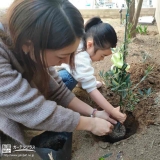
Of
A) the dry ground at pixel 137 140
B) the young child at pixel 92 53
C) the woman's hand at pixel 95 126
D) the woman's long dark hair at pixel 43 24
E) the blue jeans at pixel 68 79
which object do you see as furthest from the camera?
the blue jeans at pixel 68 79

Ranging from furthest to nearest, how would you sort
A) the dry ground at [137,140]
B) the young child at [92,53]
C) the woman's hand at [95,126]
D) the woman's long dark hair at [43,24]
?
the young child at [92,53]
the dry ground at [137,140]
the woman's hand at [95,126]
the woman's long dark hair at [43,24]

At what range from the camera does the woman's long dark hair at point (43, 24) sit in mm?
894

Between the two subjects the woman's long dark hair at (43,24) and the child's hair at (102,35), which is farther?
the child's hair at (102,35)

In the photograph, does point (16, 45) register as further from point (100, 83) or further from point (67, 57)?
point (100, 83)

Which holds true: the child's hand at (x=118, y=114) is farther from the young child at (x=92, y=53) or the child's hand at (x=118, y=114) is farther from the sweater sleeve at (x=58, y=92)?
the sweater sleeve at (x=58, y=92)

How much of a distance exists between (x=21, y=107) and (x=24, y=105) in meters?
0.01

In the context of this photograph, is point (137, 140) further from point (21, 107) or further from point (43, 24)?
point (43, 24)

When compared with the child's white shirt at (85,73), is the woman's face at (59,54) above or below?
above

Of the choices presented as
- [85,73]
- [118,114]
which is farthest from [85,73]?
[118,114]

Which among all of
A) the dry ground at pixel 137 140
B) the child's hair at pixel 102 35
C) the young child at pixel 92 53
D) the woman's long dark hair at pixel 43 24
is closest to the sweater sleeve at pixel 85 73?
the young child at pixel 92 53

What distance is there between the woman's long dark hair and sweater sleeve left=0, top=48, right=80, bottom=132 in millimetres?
126

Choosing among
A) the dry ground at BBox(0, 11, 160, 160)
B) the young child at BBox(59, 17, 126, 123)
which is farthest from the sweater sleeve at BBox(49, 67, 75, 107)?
the dry ground at BBox(0, 11, 160, 160)

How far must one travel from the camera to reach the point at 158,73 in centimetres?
193

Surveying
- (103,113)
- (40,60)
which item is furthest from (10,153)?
(40,60)
